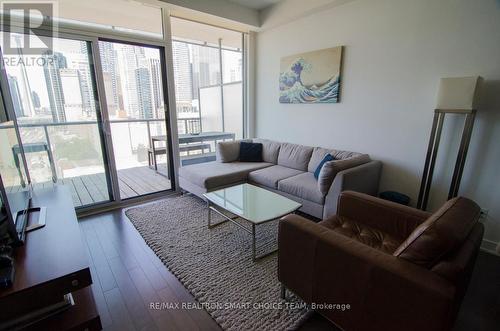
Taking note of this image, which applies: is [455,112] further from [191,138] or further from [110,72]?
[110,72]

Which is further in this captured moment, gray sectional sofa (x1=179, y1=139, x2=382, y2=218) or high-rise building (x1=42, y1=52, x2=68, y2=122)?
high-rise building (x1=42, y1=52, x2=68, y2=122)

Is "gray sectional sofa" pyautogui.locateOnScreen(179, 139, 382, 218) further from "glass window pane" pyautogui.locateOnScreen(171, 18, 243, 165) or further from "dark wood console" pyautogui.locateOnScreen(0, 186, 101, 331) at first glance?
"dark wood console" pyautogui.locateOnScreen(0, 186, 101, 331)

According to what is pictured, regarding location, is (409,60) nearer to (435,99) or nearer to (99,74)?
(435,99)

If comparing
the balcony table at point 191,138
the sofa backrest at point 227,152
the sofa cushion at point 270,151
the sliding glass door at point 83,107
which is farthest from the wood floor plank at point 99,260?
the sofa cushion at point 270,151

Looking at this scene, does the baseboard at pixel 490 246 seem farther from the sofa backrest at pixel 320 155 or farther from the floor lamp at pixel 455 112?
the sofa backrest at pixel 320 155

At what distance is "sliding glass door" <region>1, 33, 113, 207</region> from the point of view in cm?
253

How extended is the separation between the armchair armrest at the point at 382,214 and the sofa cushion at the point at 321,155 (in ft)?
3.87

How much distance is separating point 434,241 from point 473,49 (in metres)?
2.11

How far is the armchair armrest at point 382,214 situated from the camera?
165 cm

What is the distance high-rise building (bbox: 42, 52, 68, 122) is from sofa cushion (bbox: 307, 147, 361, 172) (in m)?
3.15

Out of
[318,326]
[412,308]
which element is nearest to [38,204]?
[318,326]

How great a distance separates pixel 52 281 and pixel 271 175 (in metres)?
2.39

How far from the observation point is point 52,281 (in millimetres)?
1164

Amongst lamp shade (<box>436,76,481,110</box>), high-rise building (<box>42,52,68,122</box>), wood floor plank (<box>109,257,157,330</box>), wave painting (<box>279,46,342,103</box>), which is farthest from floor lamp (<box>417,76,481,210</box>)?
high-rise building (<box>42,52,68,122</box>)
